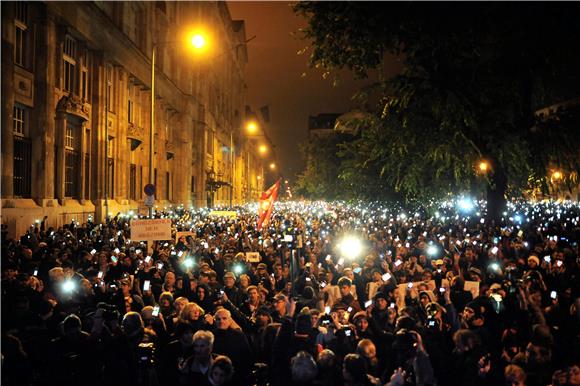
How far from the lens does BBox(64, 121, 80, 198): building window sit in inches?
1032

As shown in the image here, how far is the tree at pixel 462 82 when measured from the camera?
1471cm

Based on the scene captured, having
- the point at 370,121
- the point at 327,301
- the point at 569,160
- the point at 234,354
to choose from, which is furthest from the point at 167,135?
the point at 234,354

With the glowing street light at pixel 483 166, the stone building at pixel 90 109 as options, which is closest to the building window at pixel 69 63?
the stone building at pixel 90 109

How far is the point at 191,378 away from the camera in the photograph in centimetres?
569

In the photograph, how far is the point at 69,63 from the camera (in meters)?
26.5

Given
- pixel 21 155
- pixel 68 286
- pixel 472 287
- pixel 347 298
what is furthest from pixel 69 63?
pixel 472 287

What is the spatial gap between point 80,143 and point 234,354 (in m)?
22.9

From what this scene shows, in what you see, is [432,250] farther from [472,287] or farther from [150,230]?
[150,230]

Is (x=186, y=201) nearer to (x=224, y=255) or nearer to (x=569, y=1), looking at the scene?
(x=224, y=255)

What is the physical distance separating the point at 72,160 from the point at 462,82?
17.5 metres

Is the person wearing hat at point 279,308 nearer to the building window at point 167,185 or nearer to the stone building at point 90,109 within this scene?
the stone building at point 90,109

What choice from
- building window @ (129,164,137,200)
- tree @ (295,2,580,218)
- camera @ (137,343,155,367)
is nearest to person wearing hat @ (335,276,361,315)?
camera @ (137,343,155,367)

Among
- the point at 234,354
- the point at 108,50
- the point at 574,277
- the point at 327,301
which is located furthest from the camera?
the point at 108,50

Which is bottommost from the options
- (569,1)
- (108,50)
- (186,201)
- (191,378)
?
(191,378)
